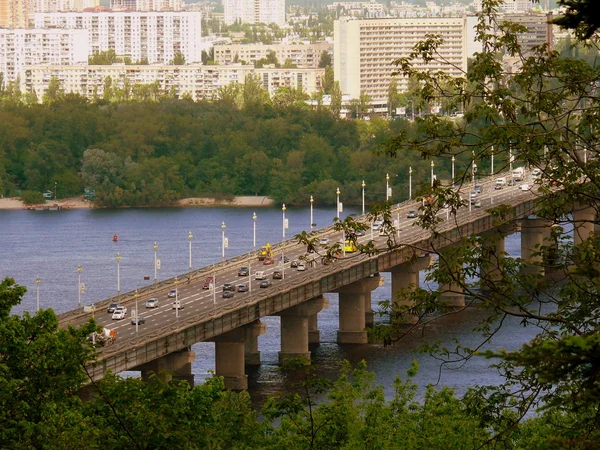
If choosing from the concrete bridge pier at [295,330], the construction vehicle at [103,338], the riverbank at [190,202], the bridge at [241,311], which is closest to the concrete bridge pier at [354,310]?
the bridge at [241,311]

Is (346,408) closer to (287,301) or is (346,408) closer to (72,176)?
Result: (287,301)

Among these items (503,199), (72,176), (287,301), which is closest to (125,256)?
(503,199)

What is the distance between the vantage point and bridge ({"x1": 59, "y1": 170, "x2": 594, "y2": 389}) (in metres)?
62.8

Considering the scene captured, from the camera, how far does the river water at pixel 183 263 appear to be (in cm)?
6869

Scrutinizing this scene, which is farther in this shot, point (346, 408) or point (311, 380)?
point (346, 408)

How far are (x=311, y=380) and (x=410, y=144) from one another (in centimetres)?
438

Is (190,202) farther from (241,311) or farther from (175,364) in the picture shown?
(175,364)

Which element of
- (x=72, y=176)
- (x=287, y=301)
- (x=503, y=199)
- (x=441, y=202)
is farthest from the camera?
(x=72, y=176)

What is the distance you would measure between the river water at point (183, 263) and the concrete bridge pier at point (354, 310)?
30.4 inches

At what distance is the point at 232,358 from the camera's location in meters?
67.6

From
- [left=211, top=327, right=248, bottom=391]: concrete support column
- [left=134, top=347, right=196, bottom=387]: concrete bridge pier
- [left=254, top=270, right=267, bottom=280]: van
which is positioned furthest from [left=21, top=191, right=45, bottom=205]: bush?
[left=134, top=347, right=196, bottom=387]: concrete bridge pier

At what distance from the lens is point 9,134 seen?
175 m

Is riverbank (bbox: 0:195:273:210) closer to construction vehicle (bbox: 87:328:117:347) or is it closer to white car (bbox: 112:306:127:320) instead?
white car (bbox: 112:306:127:320)

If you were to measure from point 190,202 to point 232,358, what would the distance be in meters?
94.0
